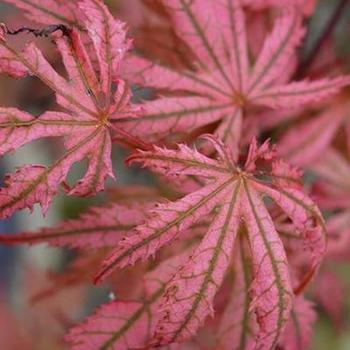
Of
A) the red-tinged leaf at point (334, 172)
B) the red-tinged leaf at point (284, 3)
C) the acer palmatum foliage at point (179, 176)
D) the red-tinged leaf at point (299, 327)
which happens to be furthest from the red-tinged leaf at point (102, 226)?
the red-tinged leaf at point (334, 172)

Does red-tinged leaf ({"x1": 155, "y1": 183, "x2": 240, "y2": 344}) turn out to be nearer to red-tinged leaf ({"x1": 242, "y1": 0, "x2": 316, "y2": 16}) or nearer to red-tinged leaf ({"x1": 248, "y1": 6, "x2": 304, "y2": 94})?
red-tinged leaf ({"x1": 248, "y1": 6, "x2": 304, "y2": 94})

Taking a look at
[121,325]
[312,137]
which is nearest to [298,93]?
[312,137]

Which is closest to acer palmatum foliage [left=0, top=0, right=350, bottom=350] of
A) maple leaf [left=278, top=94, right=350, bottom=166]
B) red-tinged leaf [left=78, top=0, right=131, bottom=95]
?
red-tinged leaf [left=78, top=0, right=131, bottom=95]

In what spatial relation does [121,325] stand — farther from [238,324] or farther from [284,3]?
[284,3]

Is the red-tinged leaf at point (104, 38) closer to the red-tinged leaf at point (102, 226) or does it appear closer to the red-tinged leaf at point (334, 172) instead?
the red-tinged leaf at point (102, 226)

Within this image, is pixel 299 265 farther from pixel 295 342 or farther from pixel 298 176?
pixel 298 176

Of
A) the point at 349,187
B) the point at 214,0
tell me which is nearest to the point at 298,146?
the point at 349,187
